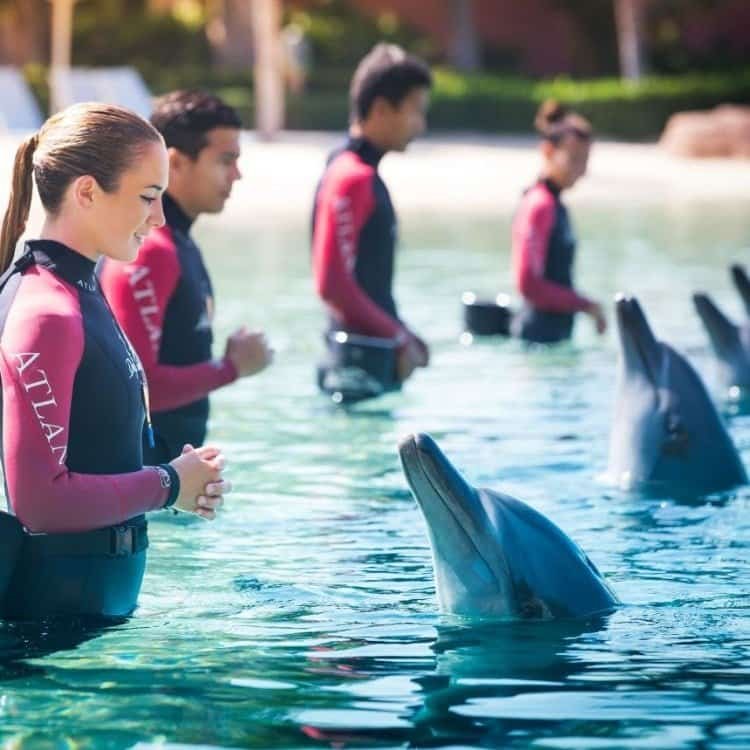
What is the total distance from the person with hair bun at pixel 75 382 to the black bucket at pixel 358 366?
391cm

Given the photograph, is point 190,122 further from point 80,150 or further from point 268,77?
point 268,77

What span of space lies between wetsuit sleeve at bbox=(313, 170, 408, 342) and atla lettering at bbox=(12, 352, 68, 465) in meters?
4.36

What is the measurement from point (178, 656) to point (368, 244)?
4.00m

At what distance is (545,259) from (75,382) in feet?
22.7

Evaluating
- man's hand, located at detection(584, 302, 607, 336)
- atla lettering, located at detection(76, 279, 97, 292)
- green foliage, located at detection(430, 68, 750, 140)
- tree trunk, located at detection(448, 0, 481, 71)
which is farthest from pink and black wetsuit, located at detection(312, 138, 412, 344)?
tree trunk, located at detection(448, 0, 481, 71)

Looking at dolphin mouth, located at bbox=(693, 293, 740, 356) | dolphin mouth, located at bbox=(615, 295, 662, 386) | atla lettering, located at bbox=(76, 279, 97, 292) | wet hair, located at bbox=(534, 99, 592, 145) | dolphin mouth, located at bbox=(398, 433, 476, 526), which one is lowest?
dolphin mouth, located at bbox=(693, 293, 740, 356)

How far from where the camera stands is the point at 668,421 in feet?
24.6

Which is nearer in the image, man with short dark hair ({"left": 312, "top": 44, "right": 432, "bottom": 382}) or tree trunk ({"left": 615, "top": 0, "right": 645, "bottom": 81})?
man with short dark hair ({"left": 312, "top": 44, "right": 432, "bottom": 382})

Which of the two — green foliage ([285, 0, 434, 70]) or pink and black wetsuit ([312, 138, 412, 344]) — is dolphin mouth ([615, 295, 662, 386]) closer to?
pink and black wetsuit ([312, 138, 412, 344])

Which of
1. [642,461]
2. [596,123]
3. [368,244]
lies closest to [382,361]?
[368,244]

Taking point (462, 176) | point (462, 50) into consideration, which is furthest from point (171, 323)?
point (462, 50)

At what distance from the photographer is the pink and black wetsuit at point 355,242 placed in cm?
870

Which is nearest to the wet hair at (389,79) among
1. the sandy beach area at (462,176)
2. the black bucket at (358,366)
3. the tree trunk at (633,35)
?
the black bucket at (358,366)

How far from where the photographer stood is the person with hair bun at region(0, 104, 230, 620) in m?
4.39
